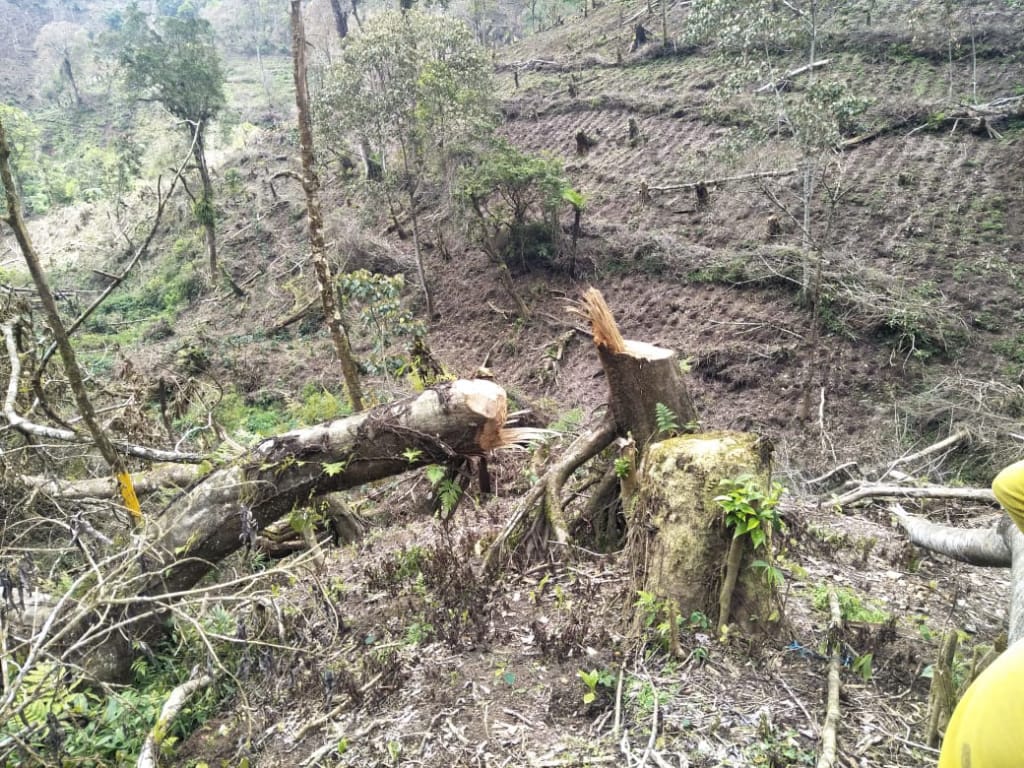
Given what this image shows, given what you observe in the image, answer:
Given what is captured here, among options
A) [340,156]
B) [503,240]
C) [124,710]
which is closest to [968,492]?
[124,710]

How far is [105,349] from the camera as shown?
18.1 m

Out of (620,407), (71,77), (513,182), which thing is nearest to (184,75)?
(513,182)

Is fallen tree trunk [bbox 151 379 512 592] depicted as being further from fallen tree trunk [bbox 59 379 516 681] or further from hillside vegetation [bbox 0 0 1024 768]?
hillside vegetation [bbox 0 0 1024 768]

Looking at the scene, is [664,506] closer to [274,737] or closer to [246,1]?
[274,737]

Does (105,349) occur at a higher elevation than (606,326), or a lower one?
lower

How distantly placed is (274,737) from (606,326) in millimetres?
3178

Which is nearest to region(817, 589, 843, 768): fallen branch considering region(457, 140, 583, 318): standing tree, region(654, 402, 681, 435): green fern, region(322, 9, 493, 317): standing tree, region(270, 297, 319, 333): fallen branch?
region(654, 402, 681, 435): green fern

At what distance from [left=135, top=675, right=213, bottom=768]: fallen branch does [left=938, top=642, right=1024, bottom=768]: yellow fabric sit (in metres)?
2.58

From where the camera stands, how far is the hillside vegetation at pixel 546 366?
290 centimetres

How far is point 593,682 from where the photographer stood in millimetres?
2820

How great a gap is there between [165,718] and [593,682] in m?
2.23

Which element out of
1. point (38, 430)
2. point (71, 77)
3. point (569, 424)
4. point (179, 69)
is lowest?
point (569, 424)

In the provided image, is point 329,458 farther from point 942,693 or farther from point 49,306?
point 942,693

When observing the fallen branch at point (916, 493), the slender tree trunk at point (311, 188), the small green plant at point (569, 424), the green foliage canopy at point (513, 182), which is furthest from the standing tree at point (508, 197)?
the fallen branch at point (916, 493)
